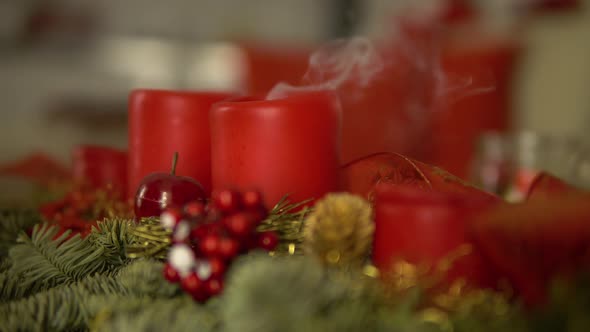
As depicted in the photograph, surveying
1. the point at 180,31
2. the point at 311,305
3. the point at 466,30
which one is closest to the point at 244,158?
the point at 311,305

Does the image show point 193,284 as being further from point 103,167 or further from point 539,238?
point 103,167

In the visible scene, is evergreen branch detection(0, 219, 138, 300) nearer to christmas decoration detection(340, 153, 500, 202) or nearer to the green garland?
the green garland

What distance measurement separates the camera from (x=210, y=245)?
1.22ft

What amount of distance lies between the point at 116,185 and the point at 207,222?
1.19 feet

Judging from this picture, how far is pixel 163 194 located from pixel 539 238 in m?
0.30

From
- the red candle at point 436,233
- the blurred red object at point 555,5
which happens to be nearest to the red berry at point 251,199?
the red candle at point 436,233

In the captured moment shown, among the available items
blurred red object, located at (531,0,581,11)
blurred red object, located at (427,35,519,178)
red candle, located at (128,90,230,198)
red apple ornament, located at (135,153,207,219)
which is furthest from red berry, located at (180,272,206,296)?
blurred red object, located at (531,0,581,11)

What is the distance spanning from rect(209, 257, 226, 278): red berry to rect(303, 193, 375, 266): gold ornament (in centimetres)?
7

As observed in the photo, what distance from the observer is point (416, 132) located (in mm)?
2162

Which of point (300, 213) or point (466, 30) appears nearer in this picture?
point (300, 213)

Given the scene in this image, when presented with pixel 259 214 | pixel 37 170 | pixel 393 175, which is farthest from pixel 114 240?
pixel 37 170

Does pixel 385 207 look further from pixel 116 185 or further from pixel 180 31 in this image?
pixel 180 31

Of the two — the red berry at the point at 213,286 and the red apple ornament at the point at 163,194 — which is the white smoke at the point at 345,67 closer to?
the red apple ornament at the point at 163,194

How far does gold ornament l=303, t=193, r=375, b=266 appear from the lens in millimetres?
386
